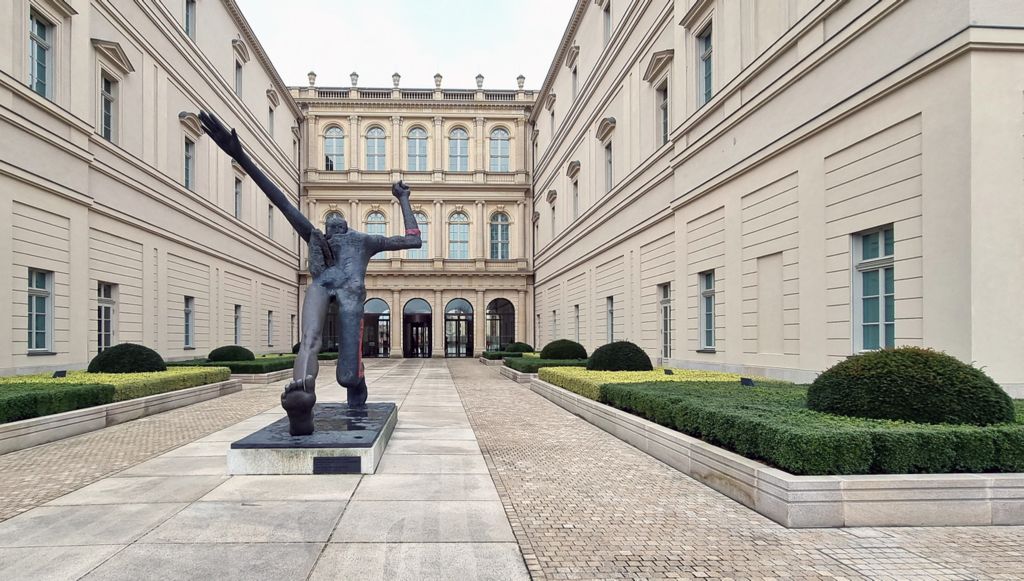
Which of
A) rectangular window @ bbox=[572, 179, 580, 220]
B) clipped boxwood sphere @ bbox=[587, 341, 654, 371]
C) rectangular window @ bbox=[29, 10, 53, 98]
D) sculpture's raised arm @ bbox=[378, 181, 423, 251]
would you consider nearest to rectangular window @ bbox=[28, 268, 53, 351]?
rectangular window @ bbox=[29, 10, 53, 98]

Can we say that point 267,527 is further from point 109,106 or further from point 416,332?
point 416,332

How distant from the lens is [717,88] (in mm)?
15656

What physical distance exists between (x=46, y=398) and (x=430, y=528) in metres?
8.14

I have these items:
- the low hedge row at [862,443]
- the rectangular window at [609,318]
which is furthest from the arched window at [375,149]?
the low hedge row at [862,443]

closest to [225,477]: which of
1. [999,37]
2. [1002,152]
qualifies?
[1002,152]

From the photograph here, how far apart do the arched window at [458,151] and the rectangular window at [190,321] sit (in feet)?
77.8

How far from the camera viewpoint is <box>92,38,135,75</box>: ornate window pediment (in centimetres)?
1806

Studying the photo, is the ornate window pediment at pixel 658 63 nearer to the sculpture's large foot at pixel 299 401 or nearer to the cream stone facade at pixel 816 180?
the cream stone facade at pixel 816 180

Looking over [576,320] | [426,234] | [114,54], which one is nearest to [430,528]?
[114,54]

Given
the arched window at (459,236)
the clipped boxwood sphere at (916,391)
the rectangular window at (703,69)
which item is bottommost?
the clipped boxwood sphere at (916,391)

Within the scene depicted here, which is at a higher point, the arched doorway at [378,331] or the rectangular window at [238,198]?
the rectangular window at [238,198]

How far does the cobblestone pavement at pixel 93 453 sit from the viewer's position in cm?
635

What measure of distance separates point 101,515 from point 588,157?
25600 millimetres

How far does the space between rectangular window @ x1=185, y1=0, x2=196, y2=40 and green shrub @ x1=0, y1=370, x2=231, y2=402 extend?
16.5 metres
